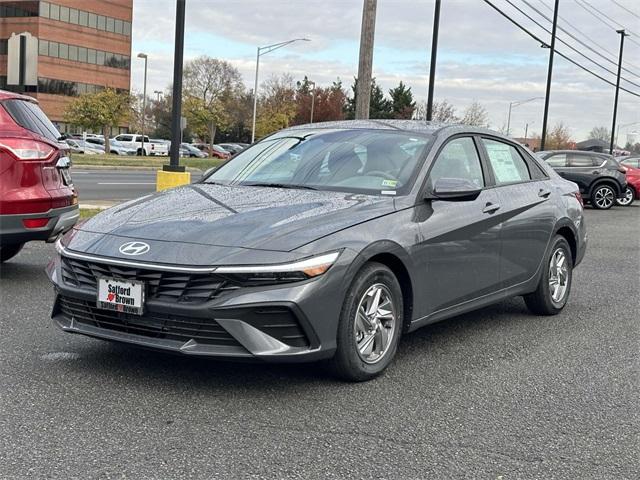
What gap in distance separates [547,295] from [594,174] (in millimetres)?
16735

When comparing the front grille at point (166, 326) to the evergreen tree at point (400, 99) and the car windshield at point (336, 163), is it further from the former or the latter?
the evergreen tree at point (400, 99)

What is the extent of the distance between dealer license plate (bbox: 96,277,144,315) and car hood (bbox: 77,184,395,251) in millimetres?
289

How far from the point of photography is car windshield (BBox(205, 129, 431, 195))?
16.2 feet

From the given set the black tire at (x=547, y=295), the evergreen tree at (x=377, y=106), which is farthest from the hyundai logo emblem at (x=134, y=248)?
the evergreen tree at (x=377, y=106)

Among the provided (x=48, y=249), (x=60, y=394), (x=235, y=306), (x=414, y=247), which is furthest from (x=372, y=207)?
(x=48, y=249)

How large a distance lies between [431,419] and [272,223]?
1314 mm

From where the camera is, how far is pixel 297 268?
12.7 feet

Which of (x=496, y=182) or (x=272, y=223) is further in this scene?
(x=496, y=182)

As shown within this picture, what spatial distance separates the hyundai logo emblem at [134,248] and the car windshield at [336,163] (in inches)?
49.4

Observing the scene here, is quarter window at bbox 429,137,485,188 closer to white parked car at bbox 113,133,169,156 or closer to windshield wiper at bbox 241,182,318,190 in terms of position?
windshield wiper at bbox 241,182,318,190

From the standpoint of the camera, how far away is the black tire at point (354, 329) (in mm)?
4129

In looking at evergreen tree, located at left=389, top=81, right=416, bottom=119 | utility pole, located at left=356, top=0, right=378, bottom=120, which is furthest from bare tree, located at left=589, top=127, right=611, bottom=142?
utility pole, located at left=356, top=0, right=378, bottom=120

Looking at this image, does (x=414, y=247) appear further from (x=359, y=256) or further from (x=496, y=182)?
(x=496, y=182)

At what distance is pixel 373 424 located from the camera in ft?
12.3
